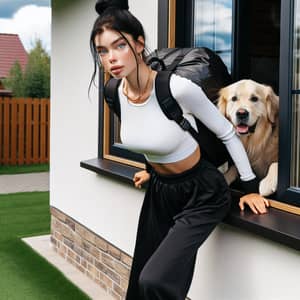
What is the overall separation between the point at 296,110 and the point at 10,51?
28.1 meters

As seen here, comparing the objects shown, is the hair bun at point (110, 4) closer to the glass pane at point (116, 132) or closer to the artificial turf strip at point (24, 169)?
the glass pane at point (116, 132)

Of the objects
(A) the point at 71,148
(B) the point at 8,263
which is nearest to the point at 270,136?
(A) the point at 71,148

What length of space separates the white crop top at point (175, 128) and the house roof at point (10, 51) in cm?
2586

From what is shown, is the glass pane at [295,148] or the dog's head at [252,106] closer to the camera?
the glass pane at [295,148]

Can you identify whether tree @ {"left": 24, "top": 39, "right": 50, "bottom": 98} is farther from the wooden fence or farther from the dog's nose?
the dog's nose

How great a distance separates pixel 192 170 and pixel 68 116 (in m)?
3.23

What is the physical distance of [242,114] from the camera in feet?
9.55

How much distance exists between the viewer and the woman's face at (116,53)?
2.57 m

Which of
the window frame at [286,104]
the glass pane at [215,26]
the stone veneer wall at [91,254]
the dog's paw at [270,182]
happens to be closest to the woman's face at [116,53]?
the window frame at [286,104]

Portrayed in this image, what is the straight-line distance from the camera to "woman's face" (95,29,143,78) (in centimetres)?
257

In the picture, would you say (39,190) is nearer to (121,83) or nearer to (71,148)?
(71,148)

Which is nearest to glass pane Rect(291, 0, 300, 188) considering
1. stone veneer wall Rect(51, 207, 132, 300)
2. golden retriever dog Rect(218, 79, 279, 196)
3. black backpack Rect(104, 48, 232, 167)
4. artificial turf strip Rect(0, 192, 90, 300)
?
golden retriever dog Rect(218, 79, 279, 196)

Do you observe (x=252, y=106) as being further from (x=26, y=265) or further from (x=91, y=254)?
(x=26, y=265)

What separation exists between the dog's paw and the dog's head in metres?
0.23
